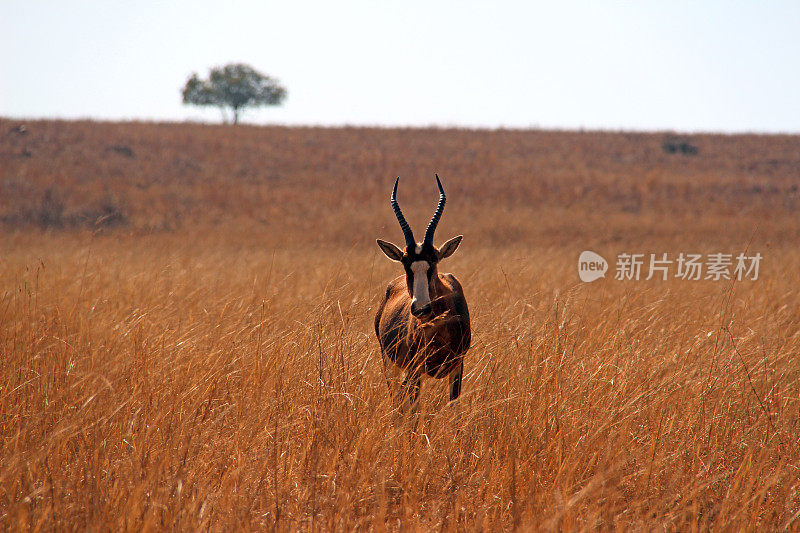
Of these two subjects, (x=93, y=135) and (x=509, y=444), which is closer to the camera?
(x=509, y=444)

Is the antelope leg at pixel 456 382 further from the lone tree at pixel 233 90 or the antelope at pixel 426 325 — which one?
the lone tree at pixel 233 90

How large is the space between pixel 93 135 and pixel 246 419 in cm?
3510

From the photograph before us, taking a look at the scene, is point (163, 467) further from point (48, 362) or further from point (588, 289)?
point (588, 289)

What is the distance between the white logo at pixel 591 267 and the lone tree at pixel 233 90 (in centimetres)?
4714

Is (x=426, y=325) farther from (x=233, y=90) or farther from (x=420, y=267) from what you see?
(x=233, y=90)

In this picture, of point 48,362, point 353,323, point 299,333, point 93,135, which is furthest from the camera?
point 93,135

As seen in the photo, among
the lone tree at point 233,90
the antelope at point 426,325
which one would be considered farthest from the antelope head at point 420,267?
the lone tree at point 233,90

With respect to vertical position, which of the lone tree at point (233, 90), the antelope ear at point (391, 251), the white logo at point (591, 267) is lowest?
the white logo at point (591, 267)

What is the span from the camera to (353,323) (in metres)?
6.08

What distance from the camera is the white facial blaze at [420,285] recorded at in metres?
4.38

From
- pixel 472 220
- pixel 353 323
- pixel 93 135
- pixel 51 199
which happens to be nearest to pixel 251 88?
pixel 93 135

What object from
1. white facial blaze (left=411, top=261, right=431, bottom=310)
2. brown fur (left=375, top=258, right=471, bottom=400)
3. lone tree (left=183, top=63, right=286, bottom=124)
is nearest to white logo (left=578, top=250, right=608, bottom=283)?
brown fur (left=375, top=258, right=471, bottom=400)

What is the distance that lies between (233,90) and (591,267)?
4892 cm

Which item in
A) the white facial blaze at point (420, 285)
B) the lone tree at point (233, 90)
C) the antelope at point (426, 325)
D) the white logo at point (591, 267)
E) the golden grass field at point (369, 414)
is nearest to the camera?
the golden grass field at point (369, 414)
